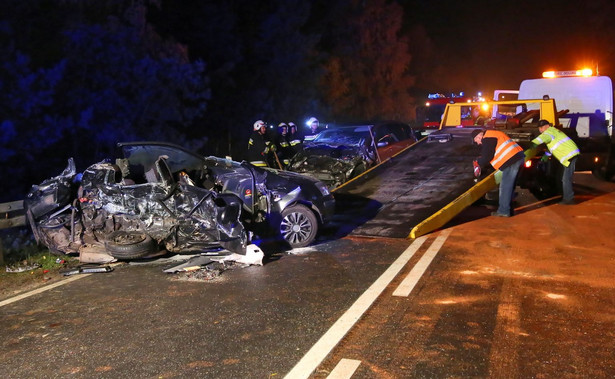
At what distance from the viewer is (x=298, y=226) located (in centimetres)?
779

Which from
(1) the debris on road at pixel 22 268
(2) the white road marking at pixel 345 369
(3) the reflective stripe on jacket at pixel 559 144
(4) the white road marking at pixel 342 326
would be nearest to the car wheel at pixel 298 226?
(4) the white road marking at pixel 342 326

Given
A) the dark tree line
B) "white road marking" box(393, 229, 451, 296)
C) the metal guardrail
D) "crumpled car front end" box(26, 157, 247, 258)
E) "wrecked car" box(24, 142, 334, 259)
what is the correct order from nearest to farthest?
"white road marking" box(393, 229, 451, 296)
"wrecked car" box(24, 142, 334, 259)
"crumpled car front end" box(26, 157, 247, 258)
the metal guardrail
the dark tree line

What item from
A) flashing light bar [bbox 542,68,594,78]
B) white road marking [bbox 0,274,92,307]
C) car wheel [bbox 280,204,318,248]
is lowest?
white road marking [bbox 0,274,92,307]

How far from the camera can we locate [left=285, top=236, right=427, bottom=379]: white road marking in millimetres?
3955

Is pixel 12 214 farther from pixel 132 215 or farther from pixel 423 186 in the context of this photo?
pixel 423 186

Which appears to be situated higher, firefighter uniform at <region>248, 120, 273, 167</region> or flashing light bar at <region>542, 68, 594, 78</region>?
flashing light bar at <region>542, 68, 594, 78</region>

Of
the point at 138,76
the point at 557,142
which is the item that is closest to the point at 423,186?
the point at 557,142

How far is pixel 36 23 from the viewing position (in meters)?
11.5

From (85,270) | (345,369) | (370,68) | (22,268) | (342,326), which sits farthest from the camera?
(370,68)

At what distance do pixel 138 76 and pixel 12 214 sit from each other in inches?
227

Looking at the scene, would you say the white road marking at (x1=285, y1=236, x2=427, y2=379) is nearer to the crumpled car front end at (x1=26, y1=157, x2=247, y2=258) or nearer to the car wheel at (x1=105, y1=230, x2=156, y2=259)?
the crumpled car front end at (x1=26, y1=157, x2=247, y2=258)

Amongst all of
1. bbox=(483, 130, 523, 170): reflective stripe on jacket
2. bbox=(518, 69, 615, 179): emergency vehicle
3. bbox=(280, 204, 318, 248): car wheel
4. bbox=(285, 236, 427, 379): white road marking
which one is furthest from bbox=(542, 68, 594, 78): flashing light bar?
bbox=(285, 236, 427, 379): white road marking

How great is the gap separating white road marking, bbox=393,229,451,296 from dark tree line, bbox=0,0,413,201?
7.65m

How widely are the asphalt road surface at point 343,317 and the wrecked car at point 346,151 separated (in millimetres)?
3847
